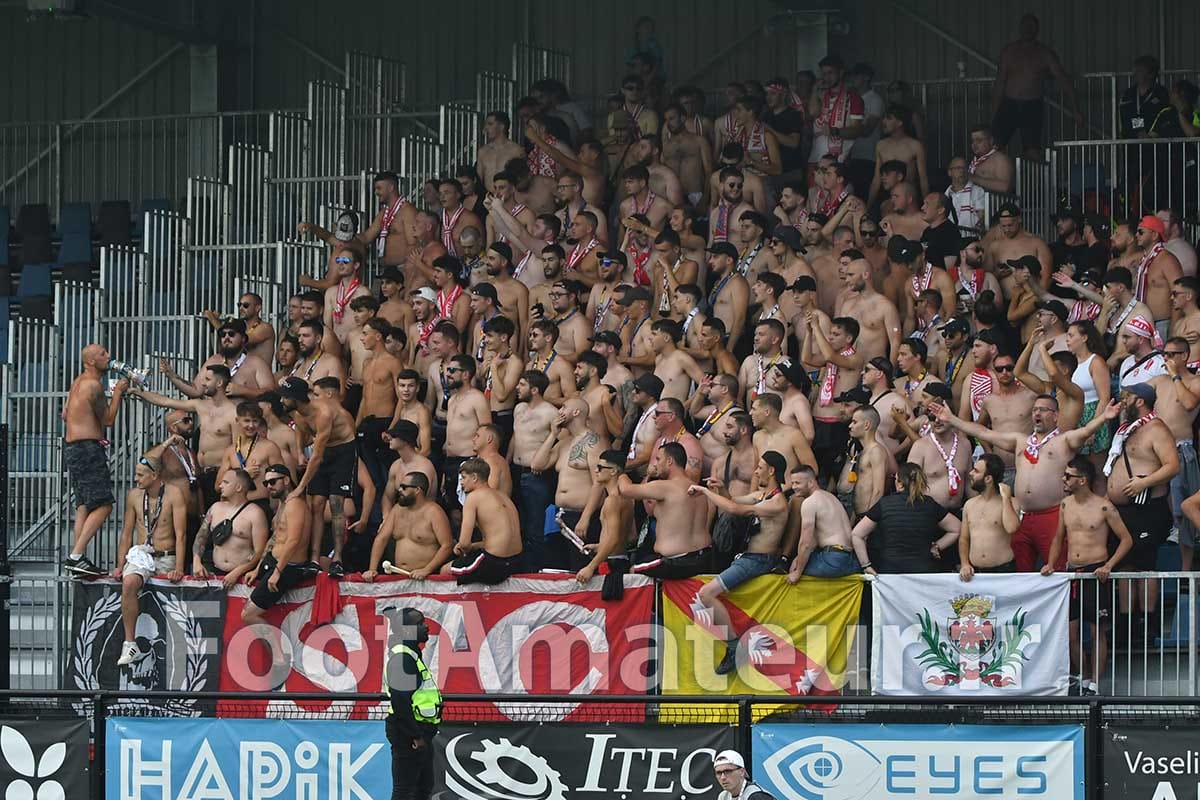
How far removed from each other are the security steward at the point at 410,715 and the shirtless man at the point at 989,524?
4878 mm

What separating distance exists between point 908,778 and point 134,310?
1142cm

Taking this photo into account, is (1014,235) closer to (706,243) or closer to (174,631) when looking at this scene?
(706,243)

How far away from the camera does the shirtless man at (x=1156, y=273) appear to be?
18.5 meters

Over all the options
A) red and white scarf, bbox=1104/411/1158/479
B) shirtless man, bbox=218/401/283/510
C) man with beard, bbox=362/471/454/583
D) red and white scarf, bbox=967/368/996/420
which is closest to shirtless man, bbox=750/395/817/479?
red and white scarf, bbox=967/368/996/420

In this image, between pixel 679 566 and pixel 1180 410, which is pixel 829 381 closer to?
pixel 679 566

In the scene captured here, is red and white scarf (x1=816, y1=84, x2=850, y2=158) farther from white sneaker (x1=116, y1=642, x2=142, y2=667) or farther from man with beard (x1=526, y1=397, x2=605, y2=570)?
white sneaker (x1=116, y1=642, x2=142, y2=667)

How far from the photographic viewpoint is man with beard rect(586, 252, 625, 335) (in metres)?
19.8

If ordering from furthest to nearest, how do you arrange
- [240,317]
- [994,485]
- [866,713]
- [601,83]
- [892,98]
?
1. [601,83]
2. [892,98]
3. [240,317]
4. [994,485]
5. [866,713]

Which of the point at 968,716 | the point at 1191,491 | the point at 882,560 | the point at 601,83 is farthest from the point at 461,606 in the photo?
the point at 601,83

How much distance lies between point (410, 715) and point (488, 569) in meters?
3.98

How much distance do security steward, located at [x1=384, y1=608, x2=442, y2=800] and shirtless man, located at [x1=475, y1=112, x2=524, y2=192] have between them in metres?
10.1

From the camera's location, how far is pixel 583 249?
68.3ft

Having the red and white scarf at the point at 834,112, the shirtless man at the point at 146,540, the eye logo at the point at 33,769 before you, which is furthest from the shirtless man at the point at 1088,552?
the shirtless man at the point at 146,540

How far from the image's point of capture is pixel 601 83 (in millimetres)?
26875
